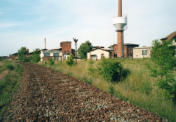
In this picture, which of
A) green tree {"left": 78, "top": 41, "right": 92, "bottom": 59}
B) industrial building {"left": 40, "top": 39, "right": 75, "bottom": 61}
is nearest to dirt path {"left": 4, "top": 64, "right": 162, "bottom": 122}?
industrial building {"left": 40, "top": 39, "right": 75, "bottom": 61}

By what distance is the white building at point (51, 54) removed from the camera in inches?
1938

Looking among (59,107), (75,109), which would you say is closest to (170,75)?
(75,109)

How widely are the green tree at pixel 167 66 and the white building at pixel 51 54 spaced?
151 feet

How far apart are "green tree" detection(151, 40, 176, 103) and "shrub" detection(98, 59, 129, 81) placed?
382 centimetres

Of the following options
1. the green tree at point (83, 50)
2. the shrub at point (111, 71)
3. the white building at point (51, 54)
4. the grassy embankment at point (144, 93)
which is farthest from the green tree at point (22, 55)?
the shrub at point (111, 71)

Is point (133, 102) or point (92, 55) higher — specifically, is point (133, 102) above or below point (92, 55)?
below

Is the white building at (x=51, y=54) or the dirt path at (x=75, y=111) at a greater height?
the white building at (x=51, y=54)

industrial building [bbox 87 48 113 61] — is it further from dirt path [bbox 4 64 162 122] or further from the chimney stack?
dirt path [bbox 4 64 162 122]

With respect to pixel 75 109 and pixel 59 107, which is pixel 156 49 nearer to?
pixel 75 109

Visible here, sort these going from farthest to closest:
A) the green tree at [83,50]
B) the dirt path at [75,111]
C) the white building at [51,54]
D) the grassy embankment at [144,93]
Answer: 1. the green tree at [83,50]
2. the white building at [51,54]
3. the grassy embankment at [144,93]
4. the dirt path at [75,111]

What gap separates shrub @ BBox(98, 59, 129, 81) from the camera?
32.1ft

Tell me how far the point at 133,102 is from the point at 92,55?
36.0 m

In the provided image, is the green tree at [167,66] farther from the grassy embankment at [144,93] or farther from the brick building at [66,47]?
the brick building at [66,47]

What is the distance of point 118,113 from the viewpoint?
4.18 meters
